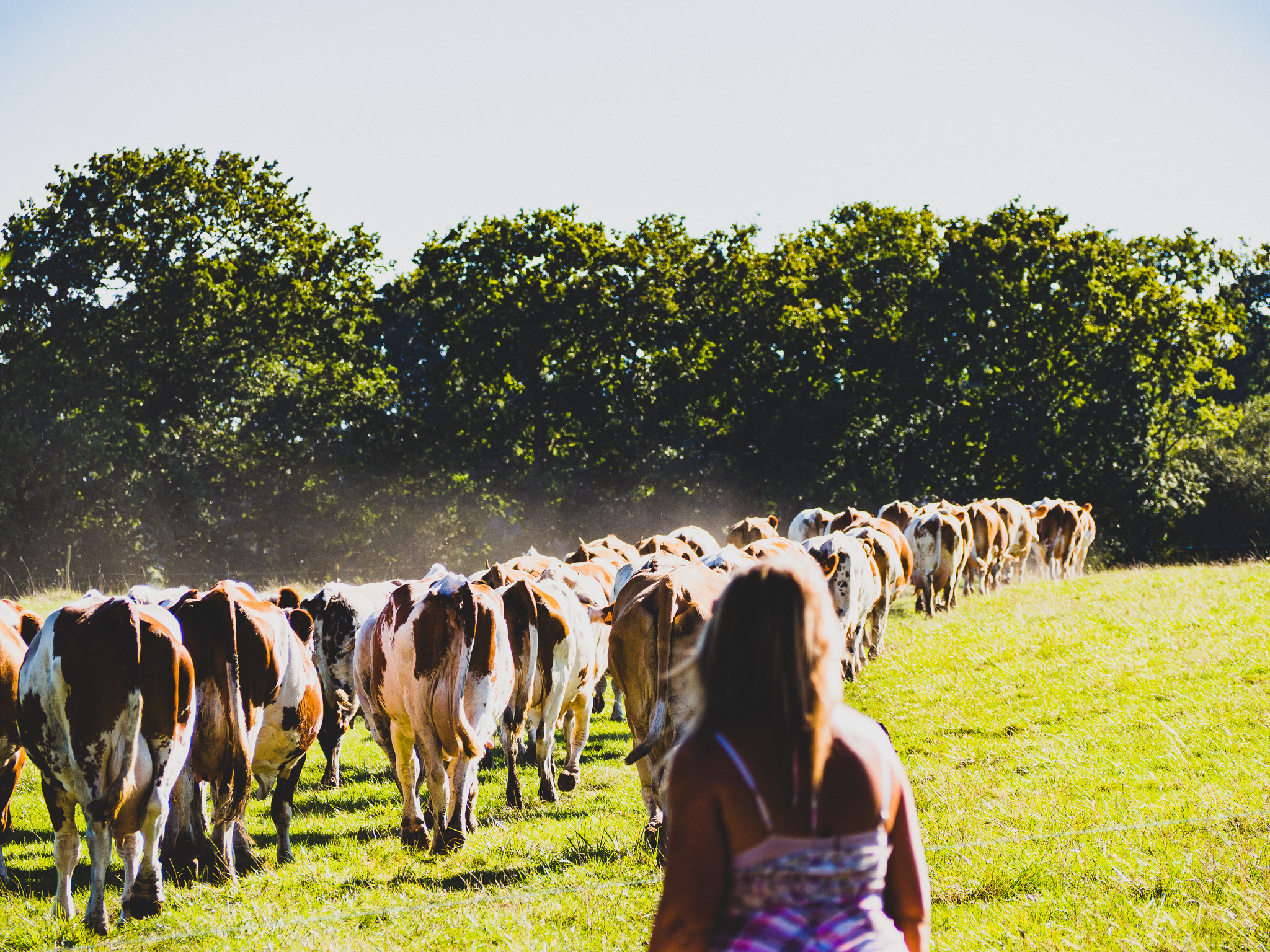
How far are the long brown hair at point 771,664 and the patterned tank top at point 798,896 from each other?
0.30 ft

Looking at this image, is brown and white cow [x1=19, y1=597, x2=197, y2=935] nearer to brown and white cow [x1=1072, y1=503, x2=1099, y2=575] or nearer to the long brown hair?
the long brown hair

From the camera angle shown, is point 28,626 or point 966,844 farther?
point 28,626

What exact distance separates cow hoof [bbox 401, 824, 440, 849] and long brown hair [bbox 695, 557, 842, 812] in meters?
6.19

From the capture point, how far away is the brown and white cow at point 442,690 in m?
7.73

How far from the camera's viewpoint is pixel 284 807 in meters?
7.88

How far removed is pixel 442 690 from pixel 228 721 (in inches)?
62.1

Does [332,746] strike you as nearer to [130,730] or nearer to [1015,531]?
[130,730]

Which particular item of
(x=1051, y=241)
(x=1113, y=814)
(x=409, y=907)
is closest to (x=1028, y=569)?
(x=1051, y=241)

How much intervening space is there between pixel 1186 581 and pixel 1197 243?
2093 cm

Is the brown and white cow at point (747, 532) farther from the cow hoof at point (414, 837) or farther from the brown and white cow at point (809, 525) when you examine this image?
the cow hoof at point (414, 837)

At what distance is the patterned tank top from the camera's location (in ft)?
7.56

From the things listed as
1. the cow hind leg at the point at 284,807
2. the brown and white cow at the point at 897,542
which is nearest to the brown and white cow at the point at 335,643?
the cow hind leg at the point at 284,807

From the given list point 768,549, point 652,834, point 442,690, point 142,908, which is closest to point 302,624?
point 442,690

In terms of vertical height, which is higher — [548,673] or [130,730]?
[130,730]
